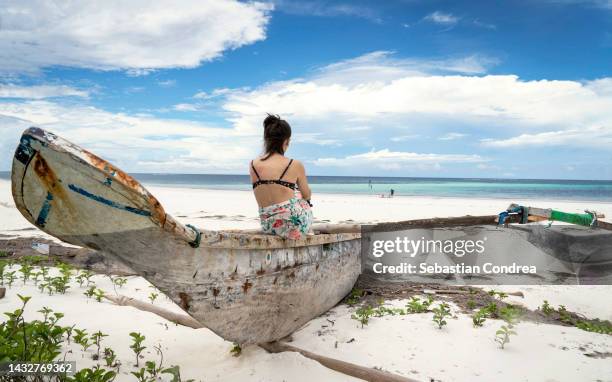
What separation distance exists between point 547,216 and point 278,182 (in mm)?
3622

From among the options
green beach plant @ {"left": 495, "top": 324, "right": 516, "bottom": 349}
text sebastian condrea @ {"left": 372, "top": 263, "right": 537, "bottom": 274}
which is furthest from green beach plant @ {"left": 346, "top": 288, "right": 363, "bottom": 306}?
green beach plant @ {"left": 495, "top": 324, "right": 516, "bottom": 349}

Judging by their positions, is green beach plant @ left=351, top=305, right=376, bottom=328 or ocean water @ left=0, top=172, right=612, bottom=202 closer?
green beach plant @ left=351, top=305, right=376, bottom=328

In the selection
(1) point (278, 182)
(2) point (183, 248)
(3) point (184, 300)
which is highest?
(1) point (278, 182)

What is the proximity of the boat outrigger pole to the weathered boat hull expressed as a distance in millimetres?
2724

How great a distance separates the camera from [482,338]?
13.1 feet

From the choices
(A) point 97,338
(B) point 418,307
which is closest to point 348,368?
(B) point 418,307

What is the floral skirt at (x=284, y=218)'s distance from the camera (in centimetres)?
407

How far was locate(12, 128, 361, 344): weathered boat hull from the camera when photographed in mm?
2018

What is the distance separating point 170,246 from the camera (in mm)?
2506

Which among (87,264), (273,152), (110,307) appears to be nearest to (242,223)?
(87,264)

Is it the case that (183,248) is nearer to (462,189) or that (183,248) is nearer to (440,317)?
(440,317)

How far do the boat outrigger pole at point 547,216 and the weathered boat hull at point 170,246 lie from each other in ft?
8.94

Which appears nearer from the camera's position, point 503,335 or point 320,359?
point 320,359

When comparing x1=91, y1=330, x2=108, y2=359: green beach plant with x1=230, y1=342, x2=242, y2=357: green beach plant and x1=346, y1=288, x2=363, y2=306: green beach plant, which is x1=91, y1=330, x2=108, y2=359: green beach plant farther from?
x1=346, y1=288, x2=363, y2=306: green beach plant
